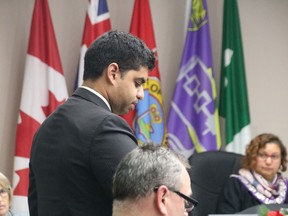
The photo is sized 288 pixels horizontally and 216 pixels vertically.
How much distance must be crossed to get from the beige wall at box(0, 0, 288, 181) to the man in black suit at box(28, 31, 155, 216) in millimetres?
3475

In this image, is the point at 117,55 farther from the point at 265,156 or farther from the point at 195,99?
the point at 195,99

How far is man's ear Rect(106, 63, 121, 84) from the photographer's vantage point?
1.98 m

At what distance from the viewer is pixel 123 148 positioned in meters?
1.81

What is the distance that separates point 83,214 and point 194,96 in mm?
3993

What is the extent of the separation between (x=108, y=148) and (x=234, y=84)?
4.05 meters

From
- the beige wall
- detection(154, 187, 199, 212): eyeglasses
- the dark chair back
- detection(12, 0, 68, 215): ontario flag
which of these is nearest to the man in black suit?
detection(154, 187, 199, 212): eyeglasses

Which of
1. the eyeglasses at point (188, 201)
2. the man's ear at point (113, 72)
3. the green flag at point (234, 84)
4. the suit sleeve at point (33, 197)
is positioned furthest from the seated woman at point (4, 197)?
the eyeglasses at point (188, 201)

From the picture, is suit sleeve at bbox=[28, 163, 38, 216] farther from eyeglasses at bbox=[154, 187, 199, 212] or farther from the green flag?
the green flag

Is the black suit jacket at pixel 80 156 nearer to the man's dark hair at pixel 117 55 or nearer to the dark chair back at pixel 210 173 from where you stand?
the man's dark hair at pixel 117 55

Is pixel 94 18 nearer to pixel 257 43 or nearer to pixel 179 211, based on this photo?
pixel 257 43

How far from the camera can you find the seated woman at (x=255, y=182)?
17.1 feet

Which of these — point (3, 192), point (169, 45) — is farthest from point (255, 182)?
point (3, 192)

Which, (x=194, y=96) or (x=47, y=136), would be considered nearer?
(x=47, y=136)

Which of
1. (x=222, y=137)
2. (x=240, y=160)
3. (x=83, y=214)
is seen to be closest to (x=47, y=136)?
(x=83, y=214)
